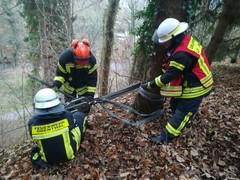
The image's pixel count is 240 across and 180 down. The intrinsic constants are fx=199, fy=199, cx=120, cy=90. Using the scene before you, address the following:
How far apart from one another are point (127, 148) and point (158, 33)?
84.0 inches

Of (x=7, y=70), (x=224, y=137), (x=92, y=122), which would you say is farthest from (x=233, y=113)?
(x=7, y=70)

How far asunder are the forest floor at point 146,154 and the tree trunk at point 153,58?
1.45 ft

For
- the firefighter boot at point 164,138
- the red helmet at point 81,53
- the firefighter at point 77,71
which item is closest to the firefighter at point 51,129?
the firefighter at point 77,71

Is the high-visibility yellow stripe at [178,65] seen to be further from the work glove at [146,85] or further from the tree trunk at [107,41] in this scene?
the tree trunk at [107,41]

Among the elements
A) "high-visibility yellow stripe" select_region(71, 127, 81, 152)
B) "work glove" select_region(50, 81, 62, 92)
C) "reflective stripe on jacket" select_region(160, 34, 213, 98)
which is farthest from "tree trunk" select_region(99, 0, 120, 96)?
"reflective stripe on jacket" select_region(160, 34, 213, 98)

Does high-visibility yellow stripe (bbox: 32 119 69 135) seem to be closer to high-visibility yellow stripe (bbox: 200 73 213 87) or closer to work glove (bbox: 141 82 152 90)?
work glove (bbox: 141 82 152 90)

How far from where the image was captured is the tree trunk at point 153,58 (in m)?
3.50

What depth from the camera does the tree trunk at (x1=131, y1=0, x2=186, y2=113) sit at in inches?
138

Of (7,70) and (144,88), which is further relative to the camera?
(7,70)

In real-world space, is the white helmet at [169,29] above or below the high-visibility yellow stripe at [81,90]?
above

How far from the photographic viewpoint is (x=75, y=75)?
178 inches

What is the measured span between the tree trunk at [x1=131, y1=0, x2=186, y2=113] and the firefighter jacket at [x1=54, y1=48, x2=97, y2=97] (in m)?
0.99

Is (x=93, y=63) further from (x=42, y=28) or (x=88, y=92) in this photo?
(x=42, y=28)

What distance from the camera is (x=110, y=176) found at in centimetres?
Result: 319
